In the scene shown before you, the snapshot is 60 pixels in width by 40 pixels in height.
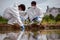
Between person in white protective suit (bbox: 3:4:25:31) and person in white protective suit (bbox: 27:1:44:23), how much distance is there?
0.09 metres

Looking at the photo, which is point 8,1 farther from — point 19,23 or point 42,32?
point 42,32

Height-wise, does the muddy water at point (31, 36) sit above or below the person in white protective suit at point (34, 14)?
below

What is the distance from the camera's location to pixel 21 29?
106 inches

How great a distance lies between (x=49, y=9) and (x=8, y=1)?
49 centimetres

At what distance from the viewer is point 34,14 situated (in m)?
2.75

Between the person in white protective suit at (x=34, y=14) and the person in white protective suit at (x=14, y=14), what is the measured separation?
0.09 meters

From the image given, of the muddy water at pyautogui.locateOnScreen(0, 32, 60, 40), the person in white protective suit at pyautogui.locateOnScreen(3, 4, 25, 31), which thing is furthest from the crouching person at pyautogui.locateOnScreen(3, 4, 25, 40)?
the muddy water at pyautogui.locateOnScreen(0, 32, 60, 40)

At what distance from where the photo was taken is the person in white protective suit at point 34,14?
273cm

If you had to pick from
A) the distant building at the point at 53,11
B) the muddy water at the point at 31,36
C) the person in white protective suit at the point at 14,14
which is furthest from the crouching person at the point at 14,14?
the distant building at the point at 53,11

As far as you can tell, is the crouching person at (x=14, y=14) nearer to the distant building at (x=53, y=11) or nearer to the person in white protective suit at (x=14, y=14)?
the person in white protective suit at (x=14, y=14)

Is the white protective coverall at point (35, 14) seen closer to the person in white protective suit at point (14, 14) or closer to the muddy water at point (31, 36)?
the person in white protective suit at point (14, 14)

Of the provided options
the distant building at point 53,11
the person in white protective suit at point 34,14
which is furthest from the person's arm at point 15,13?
the distant building at point 53,11

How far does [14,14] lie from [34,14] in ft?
0.78

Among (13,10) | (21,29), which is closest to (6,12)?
(13,10)
